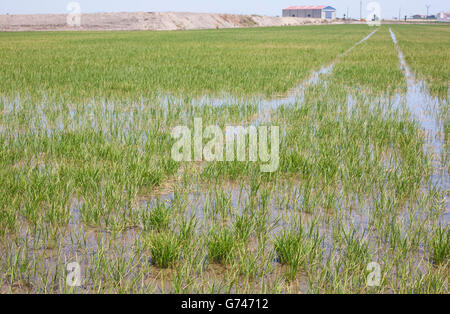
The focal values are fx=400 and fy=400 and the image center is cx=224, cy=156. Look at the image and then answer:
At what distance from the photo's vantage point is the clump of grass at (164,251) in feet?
7.61

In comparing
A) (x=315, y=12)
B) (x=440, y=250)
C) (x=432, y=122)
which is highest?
(x=315, y=12)

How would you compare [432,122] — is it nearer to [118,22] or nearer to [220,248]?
[220,248]

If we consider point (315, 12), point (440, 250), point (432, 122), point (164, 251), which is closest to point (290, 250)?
point (164, 251)

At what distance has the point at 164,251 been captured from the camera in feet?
7.62

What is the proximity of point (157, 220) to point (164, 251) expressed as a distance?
0.51m

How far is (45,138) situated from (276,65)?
9.69 m

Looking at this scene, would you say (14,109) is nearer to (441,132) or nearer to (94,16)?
(441,132)

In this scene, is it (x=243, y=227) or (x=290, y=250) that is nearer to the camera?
(x=290, y=250)

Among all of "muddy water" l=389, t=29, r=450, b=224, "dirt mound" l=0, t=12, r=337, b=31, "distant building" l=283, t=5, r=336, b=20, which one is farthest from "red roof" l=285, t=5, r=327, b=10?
"muddy water" l=389, t=29, r=450, b=224

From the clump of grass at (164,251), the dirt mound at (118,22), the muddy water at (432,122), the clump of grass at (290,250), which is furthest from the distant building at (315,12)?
the clump of grass at (164,251)

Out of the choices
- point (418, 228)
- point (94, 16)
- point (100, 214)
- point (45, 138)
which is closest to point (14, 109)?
point (45, 138)

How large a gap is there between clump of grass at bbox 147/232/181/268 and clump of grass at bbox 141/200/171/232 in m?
0.37

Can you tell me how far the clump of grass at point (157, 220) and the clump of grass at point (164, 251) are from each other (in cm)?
37

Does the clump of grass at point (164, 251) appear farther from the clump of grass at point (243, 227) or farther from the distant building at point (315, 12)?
the distant building at point (315, 12)
